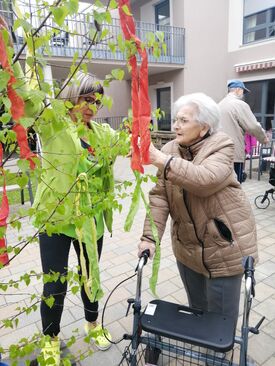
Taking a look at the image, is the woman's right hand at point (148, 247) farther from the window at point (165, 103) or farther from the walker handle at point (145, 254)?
the window at point (165, 103)

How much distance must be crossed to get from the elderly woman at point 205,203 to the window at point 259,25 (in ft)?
36.8

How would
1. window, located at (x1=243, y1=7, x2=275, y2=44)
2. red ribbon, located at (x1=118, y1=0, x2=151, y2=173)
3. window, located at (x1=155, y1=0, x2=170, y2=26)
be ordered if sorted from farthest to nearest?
window, located at (x1=155, y1=0, x2=170, y2=26) → window, located at (x1=243, y1=7, x2=275, y2=44) → red ribbon, located at (x1=118, y1=0, x2=151, y2=173)

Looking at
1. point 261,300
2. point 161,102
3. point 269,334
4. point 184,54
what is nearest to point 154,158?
point 269,334

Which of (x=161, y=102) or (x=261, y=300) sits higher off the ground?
(x=161, y=102)

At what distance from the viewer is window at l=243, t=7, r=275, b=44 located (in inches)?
426

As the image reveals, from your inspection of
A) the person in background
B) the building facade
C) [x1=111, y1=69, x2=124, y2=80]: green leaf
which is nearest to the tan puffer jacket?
[x1=111, y1=69, x2=124, y2=80]: green leaf

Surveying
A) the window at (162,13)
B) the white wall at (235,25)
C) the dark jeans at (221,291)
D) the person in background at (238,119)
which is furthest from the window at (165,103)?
the dark jeans at (221,291)

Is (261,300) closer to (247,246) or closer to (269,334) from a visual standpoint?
(269,334)

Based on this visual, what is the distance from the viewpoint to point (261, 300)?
2.79 m

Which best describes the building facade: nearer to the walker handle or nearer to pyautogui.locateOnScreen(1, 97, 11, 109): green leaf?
the walker handle

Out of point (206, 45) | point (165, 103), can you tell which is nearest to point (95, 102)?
point (206, 45)

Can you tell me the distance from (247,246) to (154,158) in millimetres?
747

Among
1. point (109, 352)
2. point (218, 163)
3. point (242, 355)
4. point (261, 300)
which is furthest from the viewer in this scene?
point (261, 300)

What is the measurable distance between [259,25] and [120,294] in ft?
37.5
